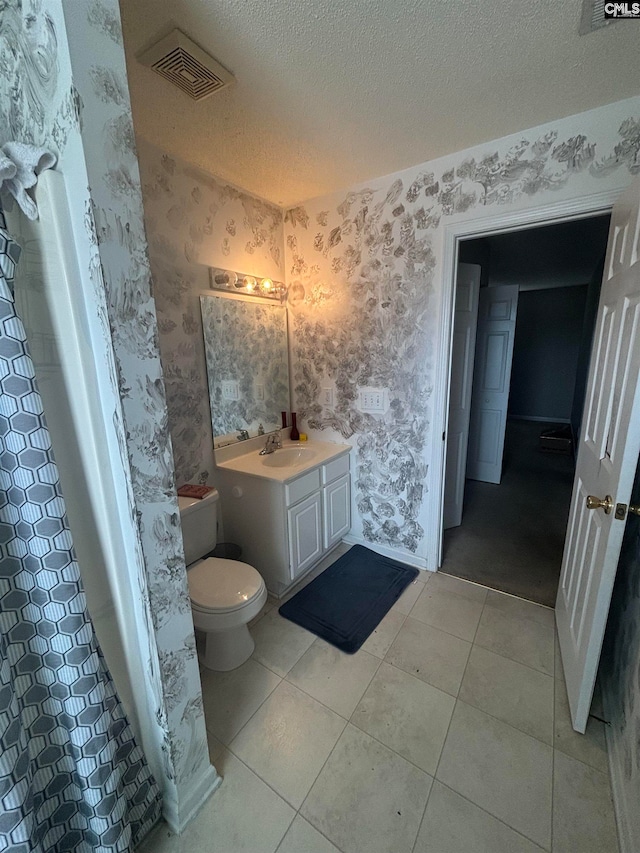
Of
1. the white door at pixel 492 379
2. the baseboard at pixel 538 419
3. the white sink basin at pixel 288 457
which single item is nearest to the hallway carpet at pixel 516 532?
the white door at pixel 492 379

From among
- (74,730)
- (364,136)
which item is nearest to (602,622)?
(74,730)

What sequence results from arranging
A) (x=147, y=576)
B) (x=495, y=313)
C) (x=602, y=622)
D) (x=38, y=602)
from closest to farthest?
(x=38, y=602) → (x=147, y=576) → (x=602, y=622) → (x=495, y=313)

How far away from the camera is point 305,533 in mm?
2168

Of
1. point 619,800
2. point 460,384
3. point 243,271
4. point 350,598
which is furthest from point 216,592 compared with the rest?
point 460,384

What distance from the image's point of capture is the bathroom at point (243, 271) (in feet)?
2.63

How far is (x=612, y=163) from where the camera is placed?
1.52 meters

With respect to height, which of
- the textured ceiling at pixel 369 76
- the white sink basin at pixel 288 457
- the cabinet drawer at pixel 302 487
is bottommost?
the cabinet drawer at pixel 302 487

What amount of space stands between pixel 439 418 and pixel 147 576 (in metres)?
1.72

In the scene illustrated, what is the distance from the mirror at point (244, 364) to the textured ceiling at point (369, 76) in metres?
0.77

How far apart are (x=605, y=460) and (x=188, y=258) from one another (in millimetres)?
2135

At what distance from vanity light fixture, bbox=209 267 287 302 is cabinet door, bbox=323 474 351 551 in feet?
4.43

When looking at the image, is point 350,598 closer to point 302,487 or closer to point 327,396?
point 302,487

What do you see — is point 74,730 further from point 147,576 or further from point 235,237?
point 235,237

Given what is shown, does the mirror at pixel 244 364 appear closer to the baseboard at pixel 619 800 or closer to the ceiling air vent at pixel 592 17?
the ceiling air vent at pixel 592 17
